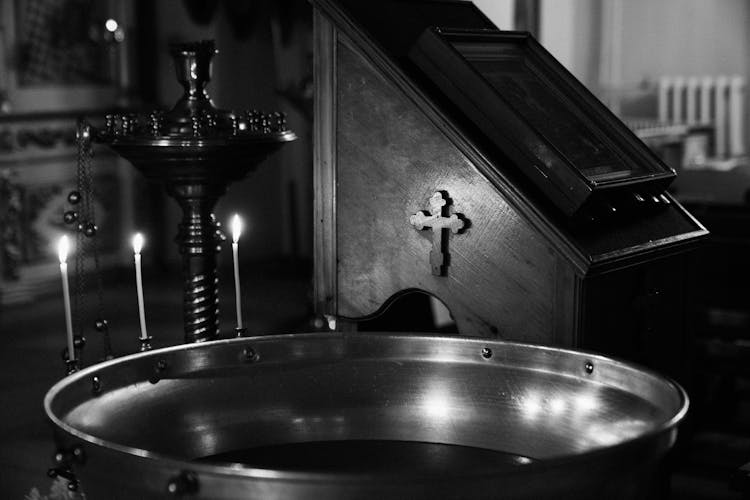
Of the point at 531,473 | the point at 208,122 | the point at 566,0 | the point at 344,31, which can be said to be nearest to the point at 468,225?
the point at 344,31

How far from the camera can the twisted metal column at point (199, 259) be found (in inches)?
90.0

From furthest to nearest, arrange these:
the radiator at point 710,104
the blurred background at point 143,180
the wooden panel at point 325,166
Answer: the radiator at point 710,104, the blurred background at point 143,180, the wooden panel at point 325,166

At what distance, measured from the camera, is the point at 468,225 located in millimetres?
1905

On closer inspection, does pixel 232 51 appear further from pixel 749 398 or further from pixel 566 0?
pixel 749 398

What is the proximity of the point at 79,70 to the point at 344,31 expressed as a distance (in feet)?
17.2

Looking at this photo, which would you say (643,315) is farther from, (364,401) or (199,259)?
(199,259)

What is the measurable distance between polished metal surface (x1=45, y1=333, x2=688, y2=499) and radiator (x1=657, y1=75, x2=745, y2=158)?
8825mm

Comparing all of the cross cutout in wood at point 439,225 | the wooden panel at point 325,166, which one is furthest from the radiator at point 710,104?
the cross cutout in wood at point 439,225

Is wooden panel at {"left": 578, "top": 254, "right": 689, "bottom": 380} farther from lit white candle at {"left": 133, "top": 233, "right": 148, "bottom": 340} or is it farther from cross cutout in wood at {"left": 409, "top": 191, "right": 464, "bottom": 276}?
lit white candle at {"left": 133, "top": 233, "right": 148, "bottom": 340}

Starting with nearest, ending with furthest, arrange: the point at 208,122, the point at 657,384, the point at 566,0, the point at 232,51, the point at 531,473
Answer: the point at 531,473
the point at 657,384
the point at 208,122
the point at 232,51
the point at 566,0

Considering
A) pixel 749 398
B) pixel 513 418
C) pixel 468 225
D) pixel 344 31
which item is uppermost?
pixel 344 31

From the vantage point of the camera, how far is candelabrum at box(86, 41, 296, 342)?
6.98 ft

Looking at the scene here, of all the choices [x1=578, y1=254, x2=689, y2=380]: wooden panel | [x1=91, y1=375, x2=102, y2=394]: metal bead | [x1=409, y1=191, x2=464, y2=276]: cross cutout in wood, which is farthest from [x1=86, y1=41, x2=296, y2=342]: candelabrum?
[x1=91, y1=375, x2=102, y2=394]: metal bead

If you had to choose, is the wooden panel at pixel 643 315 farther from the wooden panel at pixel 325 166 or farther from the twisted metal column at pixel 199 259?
the twisted metal column at pixel 199 259
